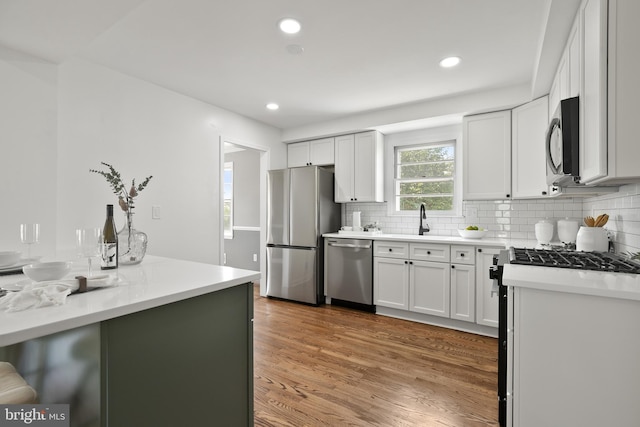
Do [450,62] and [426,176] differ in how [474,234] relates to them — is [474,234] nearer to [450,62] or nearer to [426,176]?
[426,176]

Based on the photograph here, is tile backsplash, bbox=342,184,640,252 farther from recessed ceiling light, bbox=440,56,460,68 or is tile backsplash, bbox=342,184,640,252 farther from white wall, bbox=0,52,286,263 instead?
white wall, bbox=0,52,286,263

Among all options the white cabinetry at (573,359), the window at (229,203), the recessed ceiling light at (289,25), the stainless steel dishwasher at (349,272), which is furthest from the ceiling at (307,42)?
the window at (229,203)

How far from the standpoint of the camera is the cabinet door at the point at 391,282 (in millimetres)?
3459

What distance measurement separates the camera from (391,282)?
11.6 feet

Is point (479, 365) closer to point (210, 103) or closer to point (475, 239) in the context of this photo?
point (475, 239)

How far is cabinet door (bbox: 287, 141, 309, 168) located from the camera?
460cm

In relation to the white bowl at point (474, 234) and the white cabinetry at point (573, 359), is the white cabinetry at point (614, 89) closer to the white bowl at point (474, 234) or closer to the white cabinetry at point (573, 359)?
the white cabinetry at point (573, 359)

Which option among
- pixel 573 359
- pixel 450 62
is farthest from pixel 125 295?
pixel 450 62

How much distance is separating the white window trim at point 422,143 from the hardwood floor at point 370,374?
1428 mm

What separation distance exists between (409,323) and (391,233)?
1.26 metres

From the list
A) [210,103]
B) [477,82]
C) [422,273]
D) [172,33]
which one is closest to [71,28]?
[172,33]

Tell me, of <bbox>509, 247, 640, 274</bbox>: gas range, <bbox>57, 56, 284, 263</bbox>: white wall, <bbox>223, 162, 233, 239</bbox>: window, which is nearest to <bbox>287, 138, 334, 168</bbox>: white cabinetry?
<bbox>57, 56, 284, 263</bbox>: white wall

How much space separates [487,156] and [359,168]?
151cm

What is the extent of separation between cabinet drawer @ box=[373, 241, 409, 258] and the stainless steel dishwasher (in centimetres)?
7
